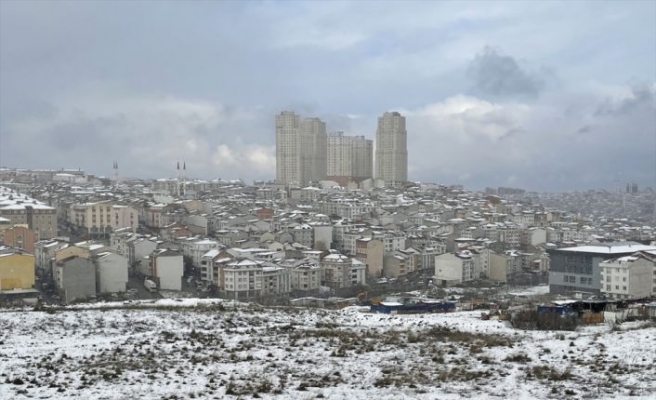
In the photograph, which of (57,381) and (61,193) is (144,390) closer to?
(57,381)

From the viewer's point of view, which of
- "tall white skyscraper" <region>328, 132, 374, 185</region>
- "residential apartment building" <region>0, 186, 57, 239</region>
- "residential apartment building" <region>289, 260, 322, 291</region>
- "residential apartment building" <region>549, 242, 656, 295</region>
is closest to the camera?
"residential apartment building" <region>549, 242, 656, 295</region>

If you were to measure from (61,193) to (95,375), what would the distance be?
237 feet

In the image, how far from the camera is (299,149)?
111562 millimetres

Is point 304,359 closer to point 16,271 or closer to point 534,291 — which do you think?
point 16,271

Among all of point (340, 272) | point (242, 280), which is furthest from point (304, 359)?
point (340, 272)

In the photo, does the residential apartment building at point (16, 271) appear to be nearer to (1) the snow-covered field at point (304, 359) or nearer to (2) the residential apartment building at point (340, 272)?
(2) the residential apartment building at point (340, 272)

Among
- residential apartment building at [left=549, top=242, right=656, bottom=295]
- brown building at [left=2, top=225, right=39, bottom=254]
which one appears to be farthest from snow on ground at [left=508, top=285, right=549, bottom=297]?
brown building at [left=2, top=225, right=39, bottom=254]

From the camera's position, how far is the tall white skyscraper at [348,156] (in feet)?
383

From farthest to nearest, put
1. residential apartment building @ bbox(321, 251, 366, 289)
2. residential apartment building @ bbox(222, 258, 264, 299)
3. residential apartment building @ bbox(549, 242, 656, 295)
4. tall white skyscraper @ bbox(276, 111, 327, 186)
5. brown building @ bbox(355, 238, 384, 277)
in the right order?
tall white skyscraper @ bbox(276, 111, 327, 186), brown building @ bbox(355, 238, 384, 277), residential apartment building @ bbox(321, 251, 366, 289), residential apartment building @ bbox(222, 258, 264, 299), residential apartment building @ bbox(549, 242, 656, 295)

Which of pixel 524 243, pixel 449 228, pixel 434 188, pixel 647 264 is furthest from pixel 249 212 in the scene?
pixel 434 188

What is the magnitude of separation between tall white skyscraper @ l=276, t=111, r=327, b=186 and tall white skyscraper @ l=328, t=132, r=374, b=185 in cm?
320

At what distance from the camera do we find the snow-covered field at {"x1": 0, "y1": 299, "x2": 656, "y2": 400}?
8539mm

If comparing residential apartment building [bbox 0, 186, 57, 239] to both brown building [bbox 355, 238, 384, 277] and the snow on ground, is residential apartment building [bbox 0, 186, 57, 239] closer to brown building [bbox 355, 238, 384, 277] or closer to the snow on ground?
brown building [bbox 355, 238, 384, 277]

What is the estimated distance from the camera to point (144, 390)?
8.57 metres
